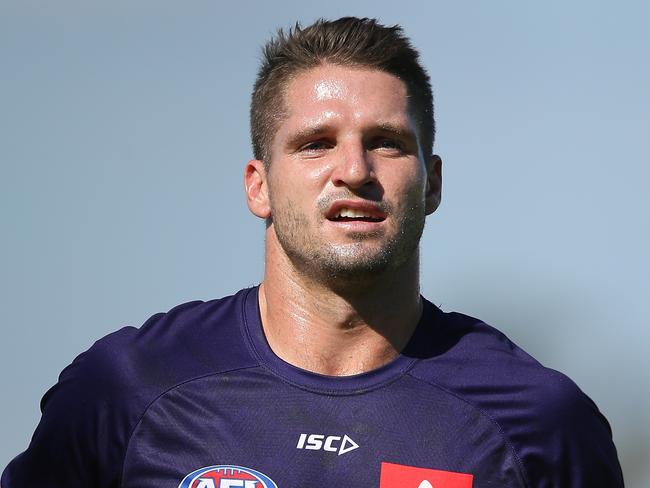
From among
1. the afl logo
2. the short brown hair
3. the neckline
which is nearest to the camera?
the afl logo

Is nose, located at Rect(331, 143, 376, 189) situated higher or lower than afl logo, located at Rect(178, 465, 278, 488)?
higher

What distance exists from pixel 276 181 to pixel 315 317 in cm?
57

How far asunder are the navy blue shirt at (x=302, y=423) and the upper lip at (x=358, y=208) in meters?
0.62

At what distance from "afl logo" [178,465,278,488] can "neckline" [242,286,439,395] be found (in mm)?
406

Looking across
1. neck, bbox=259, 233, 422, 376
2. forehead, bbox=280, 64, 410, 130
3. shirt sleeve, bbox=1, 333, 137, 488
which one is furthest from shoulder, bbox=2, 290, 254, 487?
forehead, bbox=280, 64, 410, 130

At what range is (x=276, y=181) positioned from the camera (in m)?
4.89

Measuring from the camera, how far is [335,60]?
16.3 ft

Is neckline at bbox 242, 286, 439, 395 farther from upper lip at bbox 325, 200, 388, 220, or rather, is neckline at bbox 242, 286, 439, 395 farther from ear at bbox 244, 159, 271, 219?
upper lip at bbox 325, 200, 388, 220

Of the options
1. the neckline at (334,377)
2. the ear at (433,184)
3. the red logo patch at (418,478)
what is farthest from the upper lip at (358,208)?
the red logo patch at (418,478)

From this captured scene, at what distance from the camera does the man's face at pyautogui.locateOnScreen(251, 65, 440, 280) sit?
464cm

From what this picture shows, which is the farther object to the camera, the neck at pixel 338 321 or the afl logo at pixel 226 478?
the neck at pixel 338 321

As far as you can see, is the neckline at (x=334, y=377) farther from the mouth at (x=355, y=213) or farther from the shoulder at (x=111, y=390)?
the mouth at (x=355, y=213)

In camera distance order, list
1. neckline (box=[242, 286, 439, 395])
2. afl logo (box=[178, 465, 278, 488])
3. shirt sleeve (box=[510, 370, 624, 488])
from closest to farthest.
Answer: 1. afl logo (box=[178, 465, 278, 488])
2. shirt sleeve (box=[510, 370, 624, 488])
3. neckline (box=[242, 286, 439, 395])

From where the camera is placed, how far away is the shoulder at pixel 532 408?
4.68m
